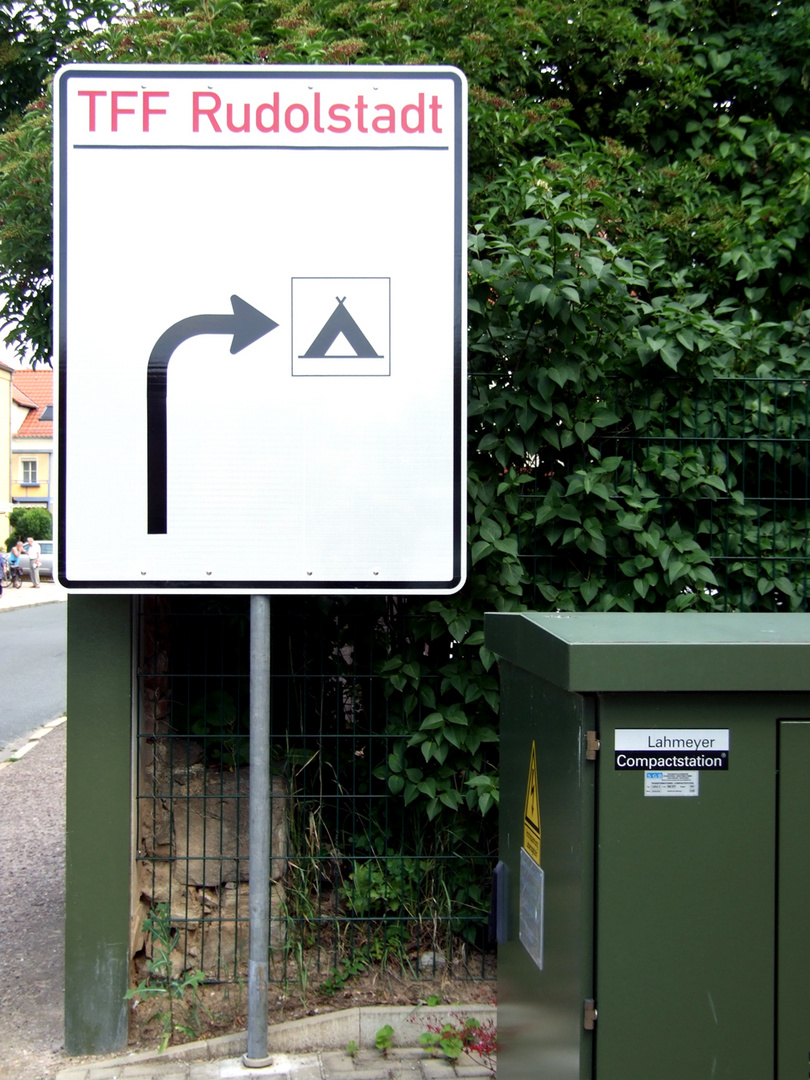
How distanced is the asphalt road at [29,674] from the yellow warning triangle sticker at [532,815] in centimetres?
865

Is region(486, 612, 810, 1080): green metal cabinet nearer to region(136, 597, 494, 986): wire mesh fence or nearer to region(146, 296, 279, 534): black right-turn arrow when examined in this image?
region(146, 296, 279, 534): black right-turn arrow

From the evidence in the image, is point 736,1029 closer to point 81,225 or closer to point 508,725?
point 508,725

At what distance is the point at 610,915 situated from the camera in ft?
5.19

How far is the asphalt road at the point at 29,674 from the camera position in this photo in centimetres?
1097

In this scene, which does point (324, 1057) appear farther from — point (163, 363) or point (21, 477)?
point (21, 477)

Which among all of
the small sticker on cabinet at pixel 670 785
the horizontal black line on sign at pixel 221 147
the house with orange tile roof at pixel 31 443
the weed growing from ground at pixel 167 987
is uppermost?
the house with orange tile roof at pixel 31 443

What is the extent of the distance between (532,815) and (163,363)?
1.86m

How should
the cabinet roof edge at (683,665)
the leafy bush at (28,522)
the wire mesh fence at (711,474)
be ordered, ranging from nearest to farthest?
the cabinet roof edge at (683,665) → the wire mesh fence at (711,474) → the leafy bush at (28,522)

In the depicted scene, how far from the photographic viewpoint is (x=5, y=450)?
47219 millimetres

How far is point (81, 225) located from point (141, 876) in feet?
7.77

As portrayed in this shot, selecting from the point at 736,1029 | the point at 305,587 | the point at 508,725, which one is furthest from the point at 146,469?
the point at 736,1029

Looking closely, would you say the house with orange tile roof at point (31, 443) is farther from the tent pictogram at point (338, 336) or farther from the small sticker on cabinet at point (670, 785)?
the small sticker on cabinet at point (670, 785)

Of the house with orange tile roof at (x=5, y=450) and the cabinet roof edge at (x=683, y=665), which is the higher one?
the house with orange tile roof at (x=5, y=450)

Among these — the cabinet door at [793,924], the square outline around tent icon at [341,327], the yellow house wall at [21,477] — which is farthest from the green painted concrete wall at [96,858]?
the yellow house wall at [21,477]
